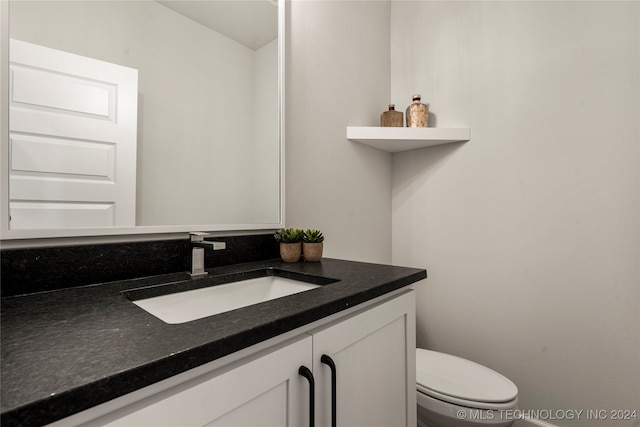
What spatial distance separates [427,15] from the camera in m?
1.69

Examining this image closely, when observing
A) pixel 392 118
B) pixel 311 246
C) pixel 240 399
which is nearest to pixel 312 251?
pixel 311 246

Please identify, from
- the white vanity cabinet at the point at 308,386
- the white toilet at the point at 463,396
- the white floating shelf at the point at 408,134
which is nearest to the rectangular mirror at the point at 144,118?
the white floating shelf at the point at 408,134

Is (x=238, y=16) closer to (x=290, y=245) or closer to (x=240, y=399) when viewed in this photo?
(x=290, y=245)

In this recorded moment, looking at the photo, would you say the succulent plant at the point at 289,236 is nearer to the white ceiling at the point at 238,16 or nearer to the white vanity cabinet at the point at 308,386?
the white vanity cabinet at the point at 308,386

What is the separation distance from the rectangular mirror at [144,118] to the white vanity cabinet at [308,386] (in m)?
0.56

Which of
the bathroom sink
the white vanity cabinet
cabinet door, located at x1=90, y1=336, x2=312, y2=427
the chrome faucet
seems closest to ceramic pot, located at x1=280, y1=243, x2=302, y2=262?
the bathroom sink

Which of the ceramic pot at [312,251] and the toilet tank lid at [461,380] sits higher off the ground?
the ceramic pot at [312,251]

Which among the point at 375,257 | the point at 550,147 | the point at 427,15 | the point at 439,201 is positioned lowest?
the point at 375,257

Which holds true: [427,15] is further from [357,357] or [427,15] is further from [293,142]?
[357,357]

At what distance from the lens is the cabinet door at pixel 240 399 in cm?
39

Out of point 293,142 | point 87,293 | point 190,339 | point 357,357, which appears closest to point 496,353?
point 357,357

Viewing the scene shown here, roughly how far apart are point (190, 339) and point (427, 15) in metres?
1.96

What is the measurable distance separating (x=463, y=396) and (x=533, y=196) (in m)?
0.90

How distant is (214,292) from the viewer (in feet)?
2.86
